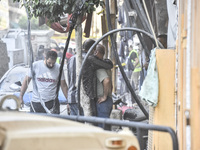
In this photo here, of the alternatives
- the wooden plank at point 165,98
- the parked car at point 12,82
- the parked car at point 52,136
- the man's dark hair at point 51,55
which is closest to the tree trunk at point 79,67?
the man's dark hair at point 51,55

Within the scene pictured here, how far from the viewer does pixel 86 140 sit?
2.69 m

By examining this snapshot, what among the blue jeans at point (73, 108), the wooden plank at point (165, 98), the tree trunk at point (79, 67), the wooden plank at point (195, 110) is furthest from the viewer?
the blue jeans at point (73, 108)

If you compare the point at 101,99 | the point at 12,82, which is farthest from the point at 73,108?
the point at 12,82

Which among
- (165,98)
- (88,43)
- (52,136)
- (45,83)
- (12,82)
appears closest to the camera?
(52,136)

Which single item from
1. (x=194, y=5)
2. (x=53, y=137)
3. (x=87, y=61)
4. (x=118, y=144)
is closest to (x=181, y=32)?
(x=194, y=5)

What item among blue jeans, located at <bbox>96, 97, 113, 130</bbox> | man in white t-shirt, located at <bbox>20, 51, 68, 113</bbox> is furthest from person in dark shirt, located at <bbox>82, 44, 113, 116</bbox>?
man in white t-shirt, located at <bbox>20, 51, 68, 113</bbox>

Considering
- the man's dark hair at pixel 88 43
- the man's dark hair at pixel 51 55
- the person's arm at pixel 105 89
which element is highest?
the man's dark hair at pixel 88 43

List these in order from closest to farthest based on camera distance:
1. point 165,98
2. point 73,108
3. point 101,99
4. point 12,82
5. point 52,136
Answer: point 52,136
point 165,98
point 101,99
point 73,108
point 12,82

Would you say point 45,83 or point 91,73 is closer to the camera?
point 91,73

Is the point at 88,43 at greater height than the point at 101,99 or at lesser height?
greater

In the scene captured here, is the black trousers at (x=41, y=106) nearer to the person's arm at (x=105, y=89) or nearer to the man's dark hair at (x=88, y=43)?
the man's dark hair at (x=88, y=43)

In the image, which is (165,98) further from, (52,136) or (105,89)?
(52,136)

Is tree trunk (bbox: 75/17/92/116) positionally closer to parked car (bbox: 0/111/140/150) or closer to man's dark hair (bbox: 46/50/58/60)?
man's dark hair (bbox: 46/50/58/60)

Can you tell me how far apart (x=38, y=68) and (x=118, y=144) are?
6941 millimetres
